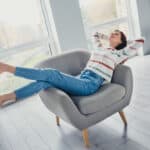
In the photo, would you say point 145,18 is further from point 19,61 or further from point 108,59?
point 108,59

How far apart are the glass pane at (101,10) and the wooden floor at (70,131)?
2014 millimetres

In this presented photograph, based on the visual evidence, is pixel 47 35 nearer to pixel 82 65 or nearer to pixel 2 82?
pixel 2 82

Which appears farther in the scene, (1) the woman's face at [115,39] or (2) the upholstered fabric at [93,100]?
(1) the woman's face at [115,39]

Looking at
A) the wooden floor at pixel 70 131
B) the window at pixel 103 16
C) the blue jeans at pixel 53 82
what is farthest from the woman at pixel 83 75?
the window at pixel 103 16

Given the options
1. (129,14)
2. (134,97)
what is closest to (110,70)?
(134,97)

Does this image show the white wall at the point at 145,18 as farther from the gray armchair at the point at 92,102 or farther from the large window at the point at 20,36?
the gray armchair at the point at 92,102

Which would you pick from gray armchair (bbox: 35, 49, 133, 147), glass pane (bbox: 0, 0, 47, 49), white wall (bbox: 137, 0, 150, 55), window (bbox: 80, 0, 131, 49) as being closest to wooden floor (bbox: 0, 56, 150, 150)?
gray armchair (bbox: 35, 49, 133, 147)

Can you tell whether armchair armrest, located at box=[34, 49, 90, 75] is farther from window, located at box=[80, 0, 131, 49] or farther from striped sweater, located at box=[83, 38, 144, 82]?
window, located at box=[80, 0, 131, 49]

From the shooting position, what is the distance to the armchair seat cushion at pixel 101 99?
2.10 meters

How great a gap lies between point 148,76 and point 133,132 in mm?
1760

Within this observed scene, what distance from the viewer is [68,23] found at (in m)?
4.26

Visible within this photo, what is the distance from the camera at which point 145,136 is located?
2172mm

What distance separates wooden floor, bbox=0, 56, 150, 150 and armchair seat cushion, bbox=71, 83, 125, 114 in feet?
1.08

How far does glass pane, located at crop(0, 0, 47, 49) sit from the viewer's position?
4.14m
